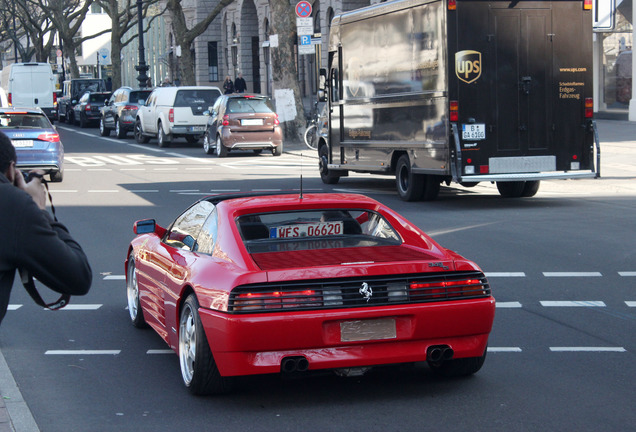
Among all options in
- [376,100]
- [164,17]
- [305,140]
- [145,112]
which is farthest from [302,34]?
[164,17]

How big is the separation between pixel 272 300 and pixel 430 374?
4.73ft

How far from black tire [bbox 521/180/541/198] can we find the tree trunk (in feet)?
53.4

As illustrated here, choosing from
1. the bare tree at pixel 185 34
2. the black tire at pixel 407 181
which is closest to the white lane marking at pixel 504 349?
the black tire at pixel 407 181

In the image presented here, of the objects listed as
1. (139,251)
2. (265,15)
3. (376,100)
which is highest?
→ (265,15)

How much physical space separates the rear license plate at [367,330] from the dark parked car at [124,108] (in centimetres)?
3222

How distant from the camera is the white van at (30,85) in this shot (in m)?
50.5

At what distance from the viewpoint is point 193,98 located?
32.2m

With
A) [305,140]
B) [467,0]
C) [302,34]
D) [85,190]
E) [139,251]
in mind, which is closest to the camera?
[139,251]

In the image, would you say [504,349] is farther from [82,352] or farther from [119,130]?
[119,130]

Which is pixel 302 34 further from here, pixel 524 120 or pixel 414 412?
pixel 414 412

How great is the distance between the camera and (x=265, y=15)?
64.2m

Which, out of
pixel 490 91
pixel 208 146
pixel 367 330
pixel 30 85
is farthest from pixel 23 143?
pixel 30 85

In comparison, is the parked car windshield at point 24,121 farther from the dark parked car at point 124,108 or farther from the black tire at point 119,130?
the black tire at point 119,130

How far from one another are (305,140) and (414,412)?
84.4 ft
